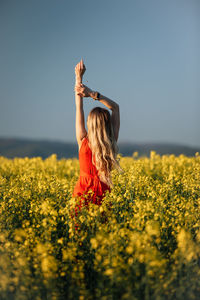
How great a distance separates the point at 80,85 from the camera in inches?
142

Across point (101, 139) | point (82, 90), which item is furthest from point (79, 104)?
point (101, 139)

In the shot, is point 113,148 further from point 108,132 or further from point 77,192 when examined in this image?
point 77,192

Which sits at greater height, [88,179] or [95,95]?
[95,95]

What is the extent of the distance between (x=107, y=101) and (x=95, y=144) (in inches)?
25.9

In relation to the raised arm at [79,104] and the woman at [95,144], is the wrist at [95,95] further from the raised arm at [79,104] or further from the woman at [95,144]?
the raised arm at [79,104]

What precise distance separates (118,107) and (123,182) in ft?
3.76

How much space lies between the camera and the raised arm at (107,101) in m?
3.59

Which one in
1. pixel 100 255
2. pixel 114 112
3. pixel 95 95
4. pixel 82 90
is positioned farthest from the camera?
pixel 114 112

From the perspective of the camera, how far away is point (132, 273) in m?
2.72

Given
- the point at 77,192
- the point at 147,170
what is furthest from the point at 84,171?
the point at 147,170

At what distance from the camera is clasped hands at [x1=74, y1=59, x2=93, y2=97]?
3.58 m

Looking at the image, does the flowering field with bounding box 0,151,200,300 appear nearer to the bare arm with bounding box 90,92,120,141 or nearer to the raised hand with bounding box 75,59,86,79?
the bare arm with bounding box 90,92,120,141

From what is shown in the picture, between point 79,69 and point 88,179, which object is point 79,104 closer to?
point 79,69

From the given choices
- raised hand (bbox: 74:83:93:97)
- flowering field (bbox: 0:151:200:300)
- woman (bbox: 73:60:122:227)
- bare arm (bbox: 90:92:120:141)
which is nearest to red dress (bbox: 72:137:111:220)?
woman (bbox: 73:60:122:227)
